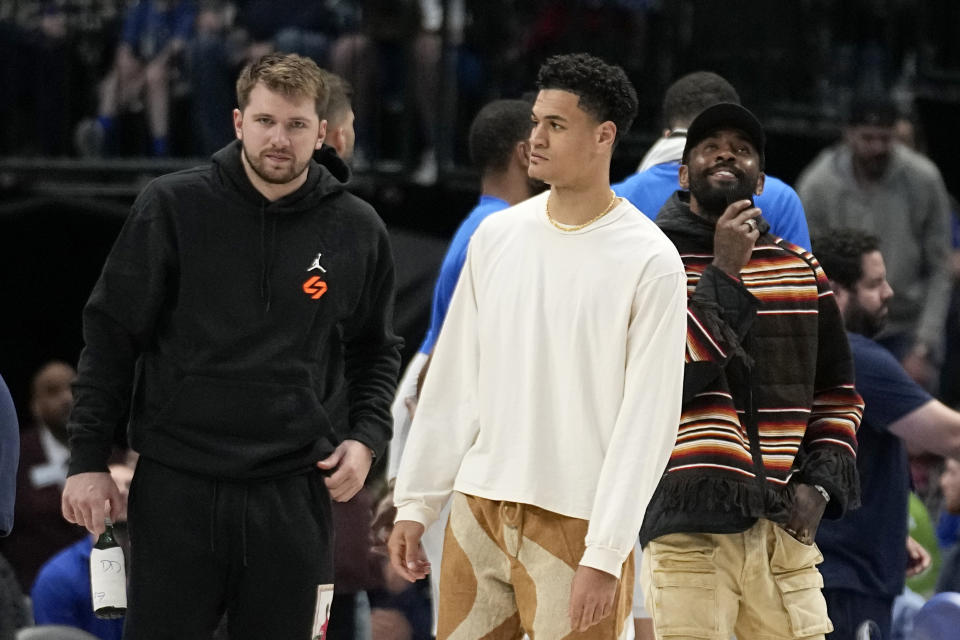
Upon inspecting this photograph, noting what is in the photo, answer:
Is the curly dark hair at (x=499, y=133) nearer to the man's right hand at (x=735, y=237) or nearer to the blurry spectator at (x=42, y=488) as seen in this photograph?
the man's right hand at (x=735, y=237)

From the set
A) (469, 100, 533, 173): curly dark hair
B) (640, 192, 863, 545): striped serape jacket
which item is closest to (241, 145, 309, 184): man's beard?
(640, 192, 863, 545): striped serape jacket

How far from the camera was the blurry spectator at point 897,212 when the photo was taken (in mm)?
8477

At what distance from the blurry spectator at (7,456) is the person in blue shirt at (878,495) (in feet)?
7.66

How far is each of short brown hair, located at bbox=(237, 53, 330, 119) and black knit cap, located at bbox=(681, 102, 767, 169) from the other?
97 cm

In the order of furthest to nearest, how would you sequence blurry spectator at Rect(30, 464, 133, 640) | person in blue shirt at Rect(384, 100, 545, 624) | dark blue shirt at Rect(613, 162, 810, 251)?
blurry spectator at Rect(30, 464, 133, 640) < person in blue shirt at Rect(384, 100, 545, 624) < dark blue shirt at Rect(613, 162, 810, 251)

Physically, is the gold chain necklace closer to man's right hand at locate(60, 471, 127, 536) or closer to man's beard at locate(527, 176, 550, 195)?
man's right hand at locate(60, 471, 127, 536)

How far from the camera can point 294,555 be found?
446 centimetres

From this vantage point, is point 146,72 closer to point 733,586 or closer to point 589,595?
point 733,586

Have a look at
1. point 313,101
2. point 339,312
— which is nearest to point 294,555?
point 339,312

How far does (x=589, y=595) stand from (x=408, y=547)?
471mm

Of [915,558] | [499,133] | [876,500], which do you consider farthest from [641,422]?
[499,133]

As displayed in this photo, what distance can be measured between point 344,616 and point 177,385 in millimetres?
1611

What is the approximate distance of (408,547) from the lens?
4270 millimetres

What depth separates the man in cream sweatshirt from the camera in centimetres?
412
